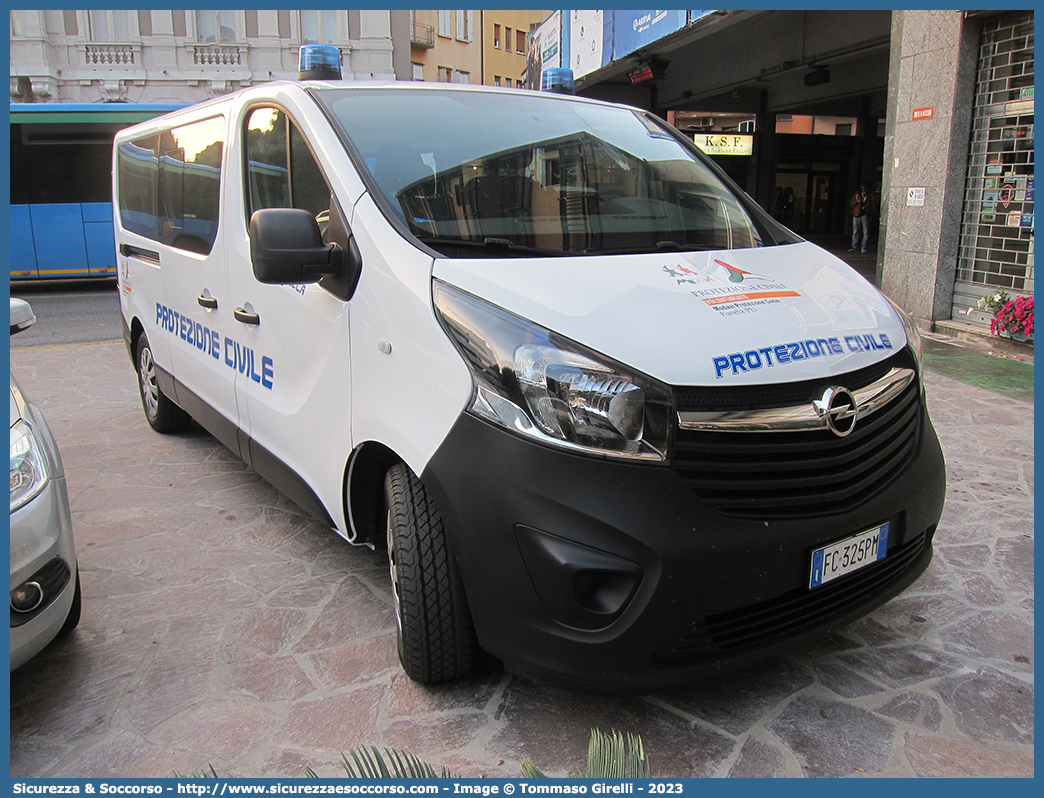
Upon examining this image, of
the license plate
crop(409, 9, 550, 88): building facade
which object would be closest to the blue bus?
the license plate

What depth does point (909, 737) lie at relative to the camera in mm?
2309

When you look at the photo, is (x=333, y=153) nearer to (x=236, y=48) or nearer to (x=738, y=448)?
(x=738, y=448)

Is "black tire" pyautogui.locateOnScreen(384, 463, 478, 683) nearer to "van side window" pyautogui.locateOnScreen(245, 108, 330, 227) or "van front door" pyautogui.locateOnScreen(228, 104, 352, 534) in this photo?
"van front door" pyautogui.locateOnScreen(228, 104, 352, 534)

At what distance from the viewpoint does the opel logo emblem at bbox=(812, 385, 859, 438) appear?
2.12 meters

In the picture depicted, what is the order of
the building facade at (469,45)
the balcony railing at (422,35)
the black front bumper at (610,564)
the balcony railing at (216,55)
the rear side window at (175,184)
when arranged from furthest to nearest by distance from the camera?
the building facade at (469,45) < the balcony railing at (422,35) < the balcony railing at (216,55) < the rear side window at (175,184) < the black front bumper at (610,564)

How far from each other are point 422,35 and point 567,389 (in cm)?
5611

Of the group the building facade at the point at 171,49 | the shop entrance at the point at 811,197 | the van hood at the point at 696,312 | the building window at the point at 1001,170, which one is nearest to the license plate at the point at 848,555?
the van hood at the point at 696,312

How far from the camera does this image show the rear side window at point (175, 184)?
145 inches

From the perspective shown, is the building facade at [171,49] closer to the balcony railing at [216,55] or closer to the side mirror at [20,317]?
the balcony railing at [216,55]

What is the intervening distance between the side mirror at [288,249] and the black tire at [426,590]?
67cm

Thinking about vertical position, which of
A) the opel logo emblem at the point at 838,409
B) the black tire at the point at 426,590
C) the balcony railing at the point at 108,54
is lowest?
the black tire at the point at 426,590

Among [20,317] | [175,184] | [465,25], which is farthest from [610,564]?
[465,25]

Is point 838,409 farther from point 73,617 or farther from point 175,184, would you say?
point 175,184

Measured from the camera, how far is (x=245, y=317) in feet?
10.8
